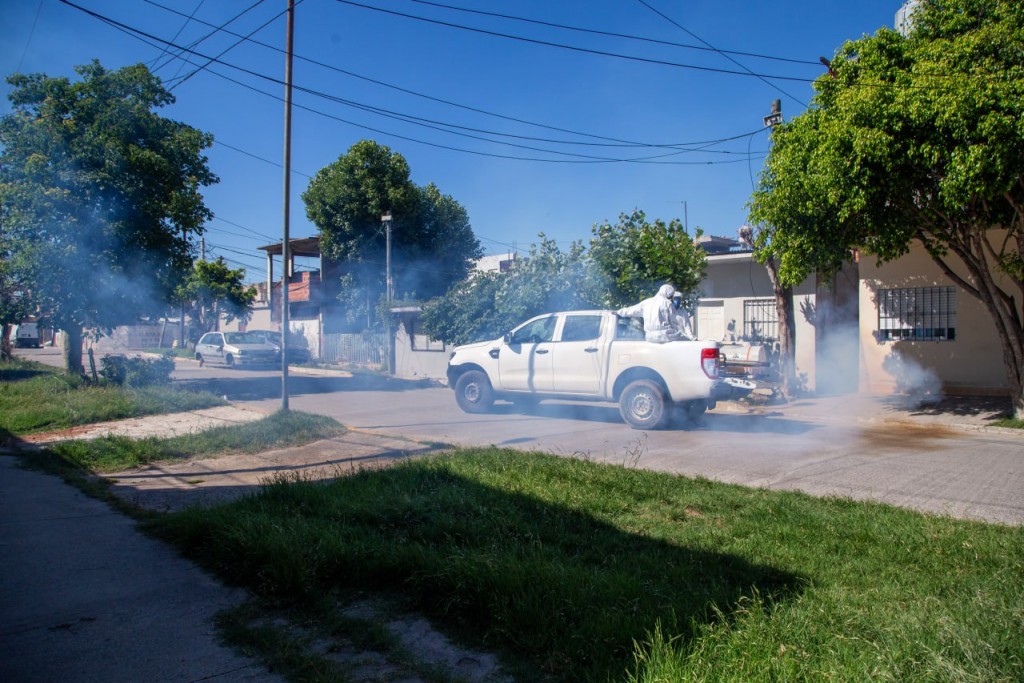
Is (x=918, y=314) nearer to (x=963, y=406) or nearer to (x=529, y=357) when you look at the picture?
(x=963, y=406)

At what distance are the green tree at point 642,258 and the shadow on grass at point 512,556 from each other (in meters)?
8.45

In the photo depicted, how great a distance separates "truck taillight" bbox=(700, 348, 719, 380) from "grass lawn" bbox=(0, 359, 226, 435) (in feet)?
29.9

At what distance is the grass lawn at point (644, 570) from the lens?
303 centimetres

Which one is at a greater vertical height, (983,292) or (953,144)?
(953,144)

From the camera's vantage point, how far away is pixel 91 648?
357 centimetres

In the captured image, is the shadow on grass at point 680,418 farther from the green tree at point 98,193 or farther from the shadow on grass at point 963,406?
the green tree at point 98,193

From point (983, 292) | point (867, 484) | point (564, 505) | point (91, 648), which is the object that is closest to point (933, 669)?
point (564, 505)

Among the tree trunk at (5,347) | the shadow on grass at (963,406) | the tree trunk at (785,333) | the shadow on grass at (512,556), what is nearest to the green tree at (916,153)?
the shadow on grass at (963,406)

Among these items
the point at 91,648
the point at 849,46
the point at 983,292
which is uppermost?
the point at 849,46

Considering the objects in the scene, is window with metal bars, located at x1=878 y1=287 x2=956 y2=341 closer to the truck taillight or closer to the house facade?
the house facade

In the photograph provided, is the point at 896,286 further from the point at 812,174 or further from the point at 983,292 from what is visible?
the point at 812,174

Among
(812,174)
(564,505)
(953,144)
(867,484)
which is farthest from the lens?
(812,174)

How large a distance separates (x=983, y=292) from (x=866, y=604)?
32.8ft

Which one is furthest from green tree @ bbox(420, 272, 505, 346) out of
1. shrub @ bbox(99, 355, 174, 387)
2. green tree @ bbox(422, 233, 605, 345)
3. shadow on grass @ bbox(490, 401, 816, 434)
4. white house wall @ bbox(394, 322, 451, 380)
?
shrub @ bbox(99, 355, 174, 387)
